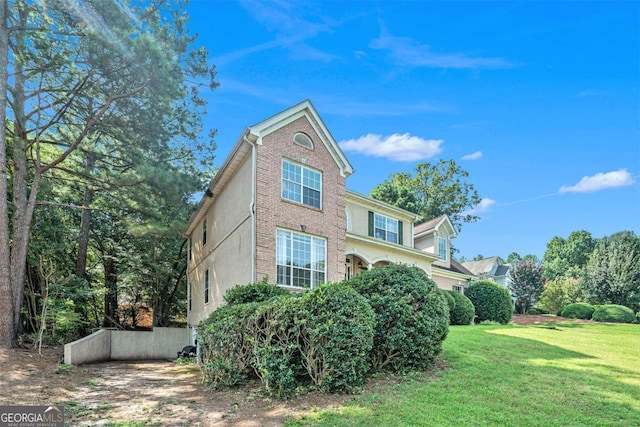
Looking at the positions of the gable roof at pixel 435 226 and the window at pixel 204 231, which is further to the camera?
the gable roof at pixel 435 226

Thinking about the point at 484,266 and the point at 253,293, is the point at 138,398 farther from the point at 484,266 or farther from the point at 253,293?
the point at 484,266

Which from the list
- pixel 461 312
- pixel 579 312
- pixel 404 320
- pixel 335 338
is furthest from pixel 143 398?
pixel 579 312

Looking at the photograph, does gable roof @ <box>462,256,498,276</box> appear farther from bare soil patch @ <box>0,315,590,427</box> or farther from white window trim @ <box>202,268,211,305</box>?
bare soil patch @ <box>0,315,590,427</box>

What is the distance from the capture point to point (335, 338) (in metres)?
7.58

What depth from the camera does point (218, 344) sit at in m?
9.30

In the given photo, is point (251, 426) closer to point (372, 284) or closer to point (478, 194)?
point (372, 284)

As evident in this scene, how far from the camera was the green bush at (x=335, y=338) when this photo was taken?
24.8 ft

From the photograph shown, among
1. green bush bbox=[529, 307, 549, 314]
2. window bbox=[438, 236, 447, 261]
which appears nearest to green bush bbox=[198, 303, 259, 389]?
window bbox=[438, 236, 447, 261]

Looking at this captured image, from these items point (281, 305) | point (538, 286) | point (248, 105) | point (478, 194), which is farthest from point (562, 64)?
point (478, 194)

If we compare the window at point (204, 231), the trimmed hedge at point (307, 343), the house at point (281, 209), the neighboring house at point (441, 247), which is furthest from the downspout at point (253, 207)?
the neighboring house at point (441, 247)

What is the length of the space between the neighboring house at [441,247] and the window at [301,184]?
12738mm

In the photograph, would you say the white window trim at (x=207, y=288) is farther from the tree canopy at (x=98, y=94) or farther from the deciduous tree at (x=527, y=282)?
the deciduous tree at (x=527, y=282)

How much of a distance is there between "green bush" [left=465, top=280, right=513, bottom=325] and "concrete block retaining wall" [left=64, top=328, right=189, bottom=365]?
15653mm

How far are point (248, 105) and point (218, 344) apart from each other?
1093cm
